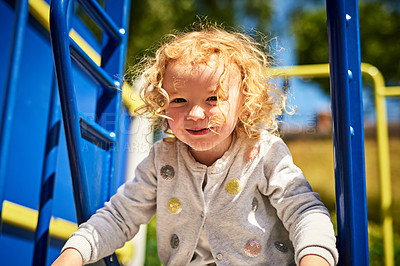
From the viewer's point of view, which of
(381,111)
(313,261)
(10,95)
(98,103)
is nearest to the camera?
(313,261)

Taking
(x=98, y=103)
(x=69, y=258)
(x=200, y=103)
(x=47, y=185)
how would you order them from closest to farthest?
1. (x=69, y=258)
2. (x=200, y=103)
3. (x=47, y=185)
4. (x=98, y=103)

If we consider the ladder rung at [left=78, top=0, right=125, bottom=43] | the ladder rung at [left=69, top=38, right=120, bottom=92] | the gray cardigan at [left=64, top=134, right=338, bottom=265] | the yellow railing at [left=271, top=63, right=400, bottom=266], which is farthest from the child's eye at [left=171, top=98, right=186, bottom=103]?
the yellow railing at [left=271, top=63, right=400, bottom=266]

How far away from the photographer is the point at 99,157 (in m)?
1.36

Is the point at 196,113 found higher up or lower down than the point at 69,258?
higher up

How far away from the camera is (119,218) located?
1.20m

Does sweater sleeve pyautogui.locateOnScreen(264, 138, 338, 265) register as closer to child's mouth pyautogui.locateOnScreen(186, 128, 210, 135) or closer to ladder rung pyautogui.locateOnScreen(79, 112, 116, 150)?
child's mouth pyautogui.locateOnScreen(186, 128, 210, 135)

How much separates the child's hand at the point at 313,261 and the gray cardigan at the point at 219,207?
9 centimetres

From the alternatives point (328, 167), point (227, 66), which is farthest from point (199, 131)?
point (328, 167)

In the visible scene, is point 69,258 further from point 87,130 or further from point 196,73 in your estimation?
point 196,73

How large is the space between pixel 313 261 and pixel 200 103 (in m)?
0.48

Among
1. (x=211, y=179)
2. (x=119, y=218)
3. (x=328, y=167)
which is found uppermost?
(x=328, y=167)

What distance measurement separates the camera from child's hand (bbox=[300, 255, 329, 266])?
893 millimetres

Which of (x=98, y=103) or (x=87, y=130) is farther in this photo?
(x=98, y=103)

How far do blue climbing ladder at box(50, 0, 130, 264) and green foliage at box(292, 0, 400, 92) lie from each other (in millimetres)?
8373
